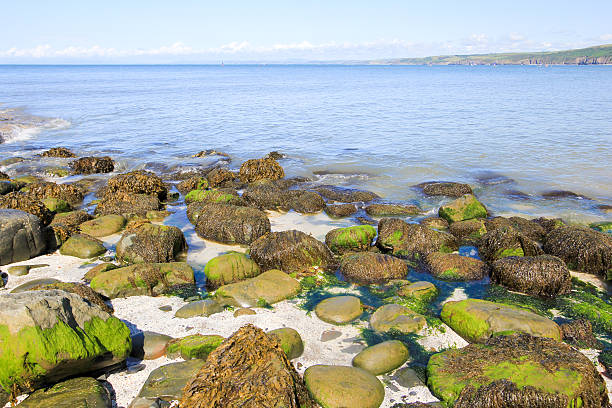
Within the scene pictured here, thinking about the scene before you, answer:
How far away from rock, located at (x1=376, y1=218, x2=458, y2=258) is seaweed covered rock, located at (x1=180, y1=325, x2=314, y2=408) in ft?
16.7

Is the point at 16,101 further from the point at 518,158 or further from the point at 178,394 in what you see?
the point at 178,394

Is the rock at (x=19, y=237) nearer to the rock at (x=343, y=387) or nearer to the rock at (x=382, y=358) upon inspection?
the rock at (x=343, y=387)

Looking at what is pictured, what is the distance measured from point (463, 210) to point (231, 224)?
5.99 m

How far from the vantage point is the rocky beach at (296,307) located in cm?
469

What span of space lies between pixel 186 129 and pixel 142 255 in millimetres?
21554

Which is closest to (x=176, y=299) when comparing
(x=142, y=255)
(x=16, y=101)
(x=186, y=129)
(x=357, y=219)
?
(x=142, y=255)

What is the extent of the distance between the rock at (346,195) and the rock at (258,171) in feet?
7.55

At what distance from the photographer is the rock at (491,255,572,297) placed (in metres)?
7.57

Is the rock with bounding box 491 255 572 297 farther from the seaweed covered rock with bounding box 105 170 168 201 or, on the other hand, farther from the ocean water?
the seaweed covered rock with bounding box 105 170 168 201

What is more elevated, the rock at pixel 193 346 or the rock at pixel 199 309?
the rock at pixel 193 346

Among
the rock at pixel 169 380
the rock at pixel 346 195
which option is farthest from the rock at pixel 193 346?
the rock at pixel 346 195

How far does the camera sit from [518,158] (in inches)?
770

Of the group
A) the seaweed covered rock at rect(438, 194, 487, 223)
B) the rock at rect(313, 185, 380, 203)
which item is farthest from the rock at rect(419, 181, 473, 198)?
the seaweed covered rock at rect(438, 194, 487, 223)

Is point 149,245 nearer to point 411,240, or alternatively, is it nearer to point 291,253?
point 291,253
